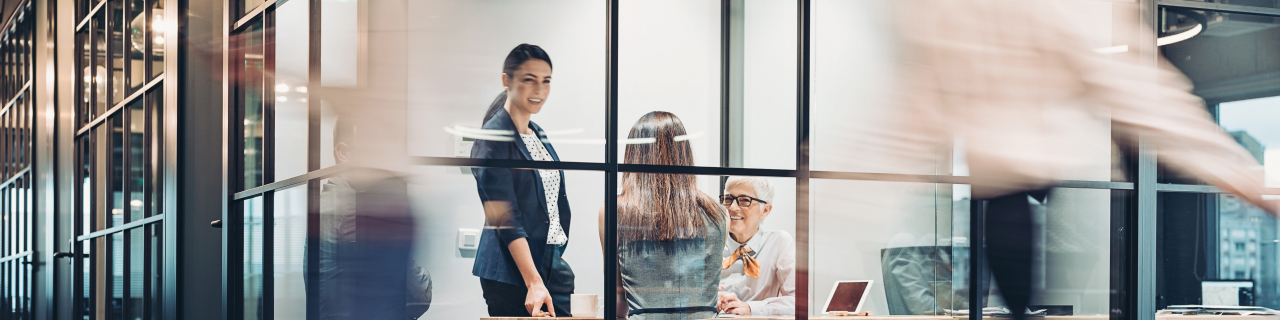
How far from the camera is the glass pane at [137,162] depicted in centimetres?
318

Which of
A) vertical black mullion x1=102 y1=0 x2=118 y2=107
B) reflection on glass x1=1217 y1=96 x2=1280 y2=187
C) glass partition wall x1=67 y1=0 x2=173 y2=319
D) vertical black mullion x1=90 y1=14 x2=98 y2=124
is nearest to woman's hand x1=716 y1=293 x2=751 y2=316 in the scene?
reflection on glass x1=1217 y1=96 x2=1280 y2=187

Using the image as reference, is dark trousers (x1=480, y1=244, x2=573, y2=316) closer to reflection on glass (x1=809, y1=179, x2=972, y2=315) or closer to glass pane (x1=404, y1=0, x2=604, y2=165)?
glass pane (x1=404, y1=0, x2=604, y2=165)

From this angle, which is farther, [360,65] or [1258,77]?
[1258,77]

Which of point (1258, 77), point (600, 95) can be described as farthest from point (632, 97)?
point (1258, 77)

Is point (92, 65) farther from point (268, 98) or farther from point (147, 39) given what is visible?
point (268, 98)

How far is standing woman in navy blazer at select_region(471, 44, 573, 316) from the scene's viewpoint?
6.67 feet

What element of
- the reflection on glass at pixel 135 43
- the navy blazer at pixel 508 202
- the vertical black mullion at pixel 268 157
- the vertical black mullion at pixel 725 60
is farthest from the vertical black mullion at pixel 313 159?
the reflection on glass at pixel 135 43

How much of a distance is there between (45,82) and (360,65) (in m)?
4.09

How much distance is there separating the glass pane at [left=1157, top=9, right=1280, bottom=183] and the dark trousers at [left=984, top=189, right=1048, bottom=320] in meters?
0.49

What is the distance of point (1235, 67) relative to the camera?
2.62 m

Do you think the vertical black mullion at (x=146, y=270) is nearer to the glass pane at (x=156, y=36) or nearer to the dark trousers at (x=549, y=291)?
the glass pane at (x=156, y=36)

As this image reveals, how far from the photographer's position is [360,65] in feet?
6.47

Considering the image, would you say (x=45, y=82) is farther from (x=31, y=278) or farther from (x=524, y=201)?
Answer: (x=524, y=201)

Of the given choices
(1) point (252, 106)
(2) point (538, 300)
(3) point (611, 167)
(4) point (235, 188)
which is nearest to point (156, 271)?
(4) point (235, 188)
